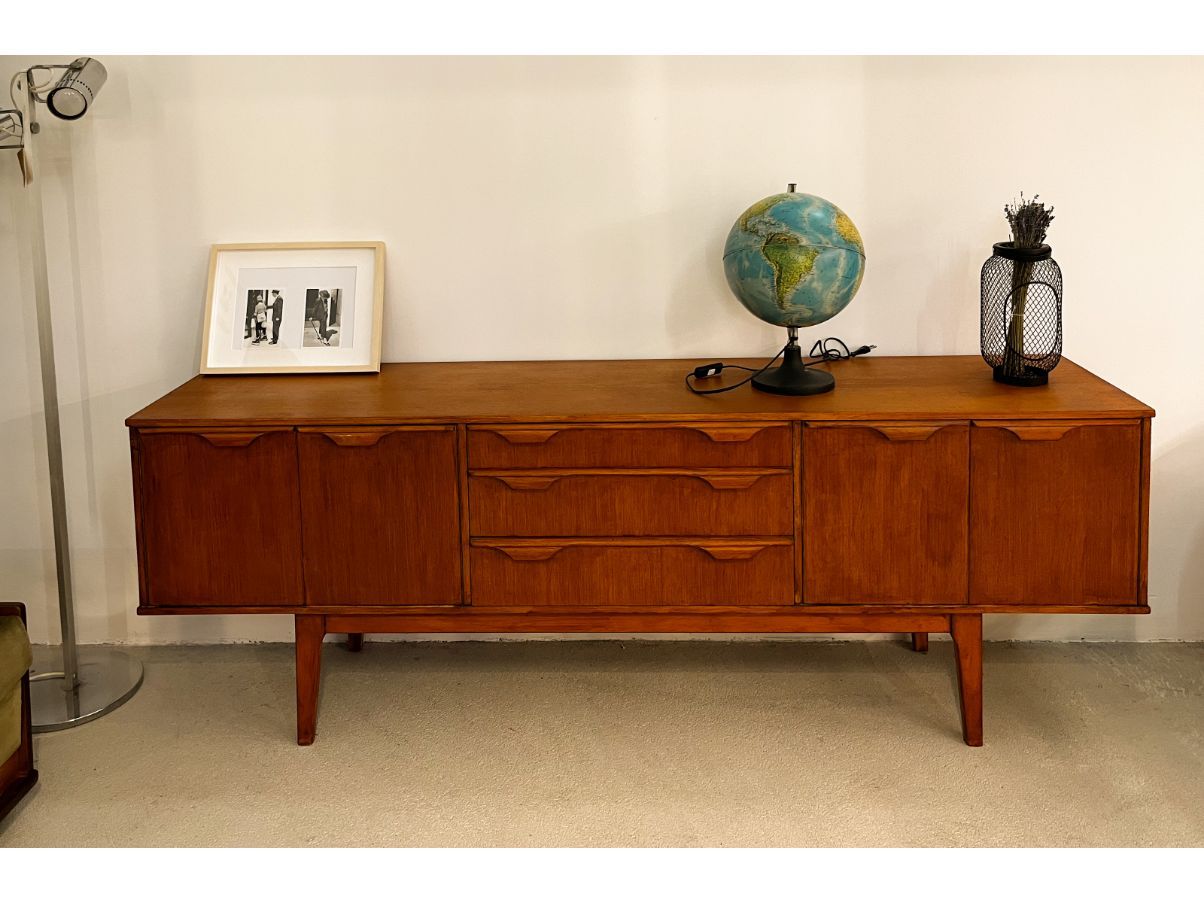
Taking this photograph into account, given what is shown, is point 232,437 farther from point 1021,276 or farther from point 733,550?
point 1021,276

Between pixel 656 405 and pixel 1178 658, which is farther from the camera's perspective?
pixel 1178 658

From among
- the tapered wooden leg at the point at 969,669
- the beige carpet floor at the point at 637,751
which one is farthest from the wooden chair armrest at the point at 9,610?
the tapered wooden leg at the point at 969,669

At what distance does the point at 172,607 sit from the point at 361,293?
0.92 metres

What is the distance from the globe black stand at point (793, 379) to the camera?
9.54ft

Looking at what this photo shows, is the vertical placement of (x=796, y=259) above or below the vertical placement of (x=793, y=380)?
above

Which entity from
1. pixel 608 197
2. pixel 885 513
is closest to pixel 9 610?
pixel 608 197

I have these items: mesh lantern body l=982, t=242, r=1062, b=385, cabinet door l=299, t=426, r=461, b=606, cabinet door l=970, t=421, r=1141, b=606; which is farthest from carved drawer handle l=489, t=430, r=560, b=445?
mesh lantern body l=982, t=242, r=1062, b=385

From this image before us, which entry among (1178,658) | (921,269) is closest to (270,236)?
(921,269)

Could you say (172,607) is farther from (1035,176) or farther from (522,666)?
(1035,176)

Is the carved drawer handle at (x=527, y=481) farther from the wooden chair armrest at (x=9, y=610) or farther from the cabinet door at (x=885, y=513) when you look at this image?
the wooden chair armrest at (x=9, y=610)

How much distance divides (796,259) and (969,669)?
1003 mm

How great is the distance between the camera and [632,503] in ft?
9.27

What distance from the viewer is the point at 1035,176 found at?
3.21m

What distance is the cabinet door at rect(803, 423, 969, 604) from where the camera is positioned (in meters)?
2.76
